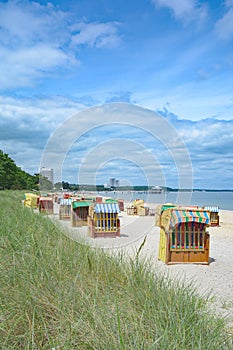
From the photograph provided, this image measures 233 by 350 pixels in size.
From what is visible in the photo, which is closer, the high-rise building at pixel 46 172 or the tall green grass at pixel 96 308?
the tall green grass at pixel 96 308

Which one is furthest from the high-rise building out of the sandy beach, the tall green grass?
the tall green grass

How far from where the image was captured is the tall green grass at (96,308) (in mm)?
2580

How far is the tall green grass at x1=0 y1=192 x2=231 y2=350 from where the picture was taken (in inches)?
102

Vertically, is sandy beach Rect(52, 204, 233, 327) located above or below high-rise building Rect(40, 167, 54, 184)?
below

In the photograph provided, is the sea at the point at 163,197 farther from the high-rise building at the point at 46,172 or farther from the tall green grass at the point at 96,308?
A: the tall green grass at the point at 96,308

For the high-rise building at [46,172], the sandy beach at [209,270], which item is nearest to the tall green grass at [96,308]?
the sandy beach at [209,270]

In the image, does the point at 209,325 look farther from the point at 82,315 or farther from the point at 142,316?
the point at 82,315

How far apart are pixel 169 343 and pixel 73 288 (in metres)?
1.17

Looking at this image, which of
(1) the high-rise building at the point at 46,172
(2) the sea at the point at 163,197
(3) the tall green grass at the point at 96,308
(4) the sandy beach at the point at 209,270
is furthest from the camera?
(2) the sea at the point at 163,197

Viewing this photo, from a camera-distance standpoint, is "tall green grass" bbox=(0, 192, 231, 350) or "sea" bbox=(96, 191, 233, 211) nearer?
"tall green grass" bbox=(0, 192, 231, 350)

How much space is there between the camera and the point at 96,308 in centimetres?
303

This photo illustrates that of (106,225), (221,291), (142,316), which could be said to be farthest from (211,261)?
(142,316)

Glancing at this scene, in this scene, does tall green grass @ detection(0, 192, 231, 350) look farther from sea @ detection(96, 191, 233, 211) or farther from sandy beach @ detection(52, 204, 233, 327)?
sea @ detection(96, 191, 233, 211)

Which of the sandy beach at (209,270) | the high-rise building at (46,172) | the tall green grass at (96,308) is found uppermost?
the high-rise building at (46,172)
